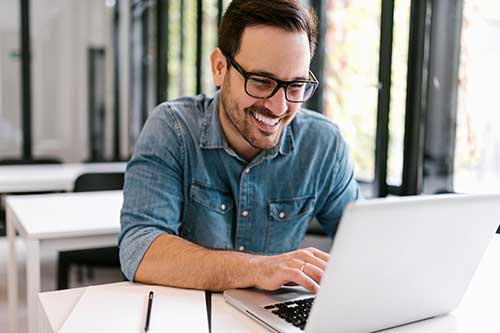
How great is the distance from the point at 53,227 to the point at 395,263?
1322 millimetres

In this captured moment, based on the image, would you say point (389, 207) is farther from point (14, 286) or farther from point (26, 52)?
point (26, 52)

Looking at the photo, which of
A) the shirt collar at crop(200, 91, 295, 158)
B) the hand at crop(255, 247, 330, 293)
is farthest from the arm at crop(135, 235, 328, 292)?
the shirt collar at crop(200, 91, 295, 158)

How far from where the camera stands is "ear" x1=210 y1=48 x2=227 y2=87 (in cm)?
136

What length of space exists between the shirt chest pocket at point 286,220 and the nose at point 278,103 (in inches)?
10.8

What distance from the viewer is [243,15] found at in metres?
1.28

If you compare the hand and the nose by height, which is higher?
the nose

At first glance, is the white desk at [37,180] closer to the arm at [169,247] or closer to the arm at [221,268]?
the arm at [169,247]

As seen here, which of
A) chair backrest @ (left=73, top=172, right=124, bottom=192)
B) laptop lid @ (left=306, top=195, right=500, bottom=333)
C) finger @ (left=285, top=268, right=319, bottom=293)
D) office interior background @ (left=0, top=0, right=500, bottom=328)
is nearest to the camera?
laptop lid @ (left=306, top=195, right=500, bottom=333)

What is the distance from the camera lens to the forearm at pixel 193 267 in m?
1.10

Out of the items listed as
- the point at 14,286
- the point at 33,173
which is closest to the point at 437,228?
the point at 14,286

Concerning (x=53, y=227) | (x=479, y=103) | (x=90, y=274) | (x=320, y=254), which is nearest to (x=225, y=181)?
(x=320, y=254)

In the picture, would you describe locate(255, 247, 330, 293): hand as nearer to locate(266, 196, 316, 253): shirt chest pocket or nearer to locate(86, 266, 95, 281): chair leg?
locate(266, 196, 316, 253): shirt chest pocket

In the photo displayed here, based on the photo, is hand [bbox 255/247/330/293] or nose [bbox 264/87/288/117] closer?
hand [bbox 255/247/330/293]

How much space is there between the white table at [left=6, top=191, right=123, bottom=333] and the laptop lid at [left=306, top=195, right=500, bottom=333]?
1055 mm
